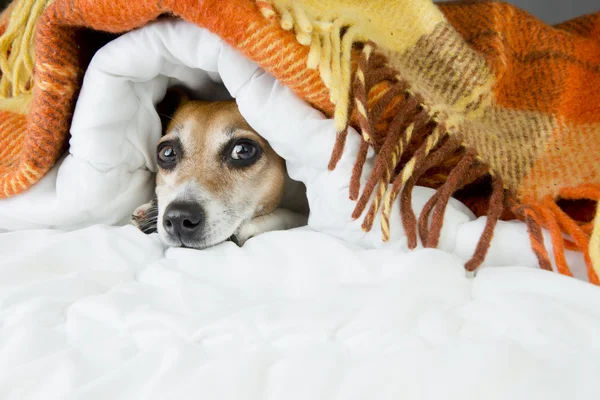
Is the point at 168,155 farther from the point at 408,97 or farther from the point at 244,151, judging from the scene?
the point at 408,97

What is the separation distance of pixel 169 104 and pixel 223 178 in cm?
31

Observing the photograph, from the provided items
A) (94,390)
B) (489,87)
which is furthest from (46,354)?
(489,87)

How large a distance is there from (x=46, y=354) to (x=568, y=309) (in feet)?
1.99

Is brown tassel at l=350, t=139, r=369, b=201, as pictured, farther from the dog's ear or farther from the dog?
the dog's ear

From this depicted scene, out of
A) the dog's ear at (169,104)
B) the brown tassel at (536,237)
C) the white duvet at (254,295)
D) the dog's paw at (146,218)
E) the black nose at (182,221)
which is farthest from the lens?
the dog's ear at (169,104)

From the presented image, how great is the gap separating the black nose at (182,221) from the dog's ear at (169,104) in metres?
0.36

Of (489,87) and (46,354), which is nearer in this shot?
(46,354)

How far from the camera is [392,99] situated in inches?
→ 33.3

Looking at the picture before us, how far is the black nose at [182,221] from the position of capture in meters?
0.95

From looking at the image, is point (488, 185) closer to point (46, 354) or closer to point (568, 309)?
point (568, 309)

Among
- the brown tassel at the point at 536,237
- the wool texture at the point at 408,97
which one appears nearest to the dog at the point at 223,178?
the wool texture at the point at 408,97

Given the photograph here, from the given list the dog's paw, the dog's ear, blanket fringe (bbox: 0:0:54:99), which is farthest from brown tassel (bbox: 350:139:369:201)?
blanket fringe (bbox: 0:0:54:99)

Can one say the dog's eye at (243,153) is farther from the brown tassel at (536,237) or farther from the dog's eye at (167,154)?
the brown tassel at (536,237)

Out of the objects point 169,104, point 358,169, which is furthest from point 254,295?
point 169,104
